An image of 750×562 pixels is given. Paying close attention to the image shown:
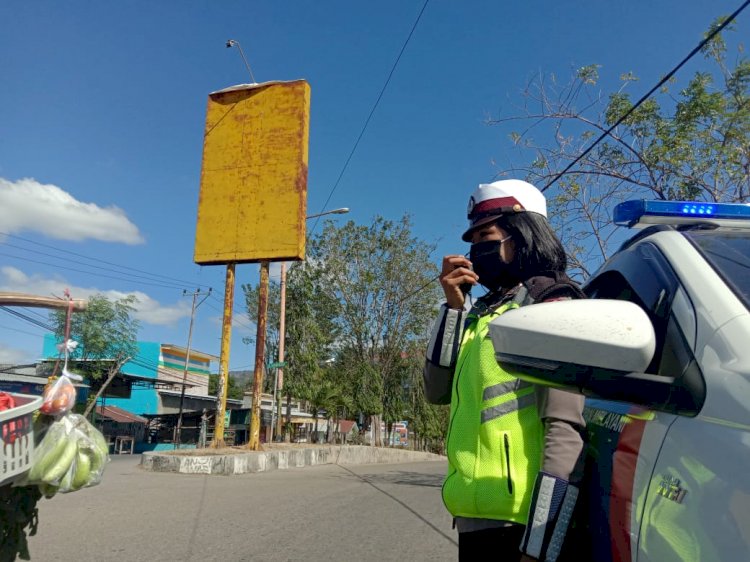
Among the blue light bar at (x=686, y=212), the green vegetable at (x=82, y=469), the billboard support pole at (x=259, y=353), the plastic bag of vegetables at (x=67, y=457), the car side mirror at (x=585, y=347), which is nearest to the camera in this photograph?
the car side mirror at (x=585, y=347)

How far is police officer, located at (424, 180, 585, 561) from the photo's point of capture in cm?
146

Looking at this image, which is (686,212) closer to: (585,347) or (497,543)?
(585,347)

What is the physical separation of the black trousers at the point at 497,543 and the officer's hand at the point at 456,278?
715 millimetres

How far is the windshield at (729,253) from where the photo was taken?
1263 mm

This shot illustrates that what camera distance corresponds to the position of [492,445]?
5.03 ft

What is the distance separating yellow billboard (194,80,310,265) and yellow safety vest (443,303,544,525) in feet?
40.8

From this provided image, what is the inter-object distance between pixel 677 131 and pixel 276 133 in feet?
27.5

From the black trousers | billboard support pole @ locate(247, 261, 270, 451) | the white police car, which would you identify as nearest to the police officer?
the black trousers

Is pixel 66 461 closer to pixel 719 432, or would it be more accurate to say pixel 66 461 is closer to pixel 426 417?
pixel 719 432

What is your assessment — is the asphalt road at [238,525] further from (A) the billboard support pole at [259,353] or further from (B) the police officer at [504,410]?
(A) the billboard support pole at [259,353]

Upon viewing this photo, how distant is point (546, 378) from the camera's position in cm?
125

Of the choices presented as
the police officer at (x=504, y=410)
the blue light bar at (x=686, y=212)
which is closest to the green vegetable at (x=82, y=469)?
the police officer at (x=504, y=410)

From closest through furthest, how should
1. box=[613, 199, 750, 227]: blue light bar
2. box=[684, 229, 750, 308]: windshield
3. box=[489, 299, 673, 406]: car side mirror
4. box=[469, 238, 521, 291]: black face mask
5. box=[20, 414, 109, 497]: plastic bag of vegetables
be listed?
1. box=[489, 299, 673, 406]: car side mirror
2. box=[684, 229, 750, 308]: windshield
3. box=[613, 199, 750, 227]: blue light bar
4. box=[469, 238, 521, 291]: black face mask
5. box=[20, 414, 109, 497]: plastic bag of vegetables

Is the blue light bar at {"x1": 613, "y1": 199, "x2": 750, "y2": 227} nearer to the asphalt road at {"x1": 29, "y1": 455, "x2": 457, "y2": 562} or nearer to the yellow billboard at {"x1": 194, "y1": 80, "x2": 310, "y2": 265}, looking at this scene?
the asphalt road at {"x1": 29, "y1": 455, "x2": 457, "y2": 562}
